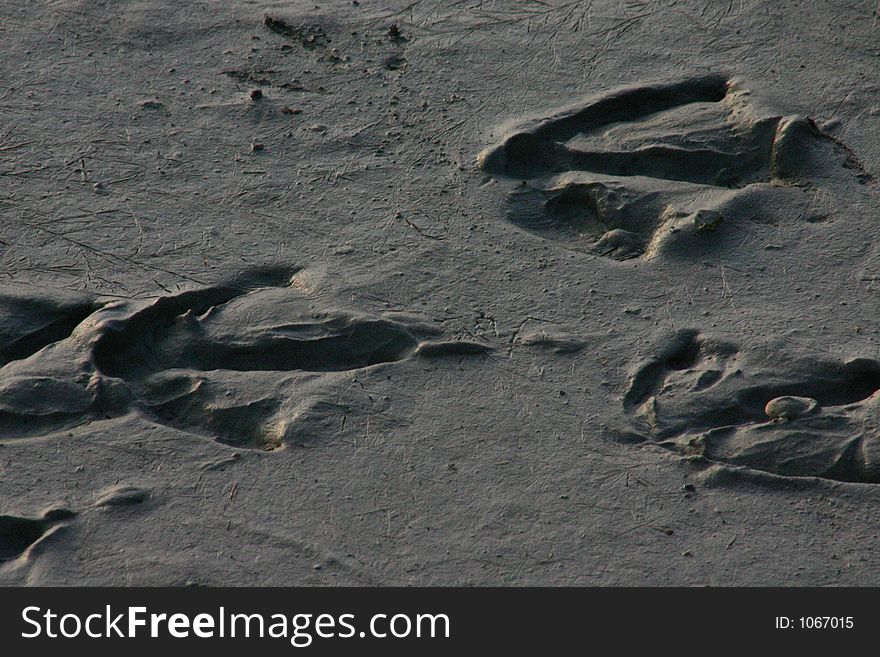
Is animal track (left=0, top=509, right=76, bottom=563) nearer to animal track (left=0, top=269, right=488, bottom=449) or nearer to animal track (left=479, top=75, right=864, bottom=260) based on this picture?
animal track (left=0, top=269, right=488, bottom=449)

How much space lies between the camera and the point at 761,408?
6.98 feet

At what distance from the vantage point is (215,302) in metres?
2.36

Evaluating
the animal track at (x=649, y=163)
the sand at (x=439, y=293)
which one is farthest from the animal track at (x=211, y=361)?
the animal track at (x=649, y=163)

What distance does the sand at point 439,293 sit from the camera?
6.37ft

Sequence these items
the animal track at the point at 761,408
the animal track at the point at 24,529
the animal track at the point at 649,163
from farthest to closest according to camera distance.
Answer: the animal track at the point at 649,163 → the animal track at the point at 761,408 → the animal track at the point at 24,529

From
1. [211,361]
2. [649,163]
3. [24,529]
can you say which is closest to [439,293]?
[211,361]

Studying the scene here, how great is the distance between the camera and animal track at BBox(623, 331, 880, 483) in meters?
2.04

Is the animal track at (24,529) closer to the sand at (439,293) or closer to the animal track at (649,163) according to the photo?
the sand at (439,293)

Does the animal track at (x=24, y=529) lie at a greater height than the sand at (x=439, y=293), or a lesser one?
lesser

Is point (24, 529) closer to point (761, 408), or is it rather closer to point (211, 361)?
point (211, 361)

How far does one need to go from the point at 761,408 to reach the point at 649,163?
2.46 feet

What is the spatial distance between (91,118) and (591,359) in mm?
1383

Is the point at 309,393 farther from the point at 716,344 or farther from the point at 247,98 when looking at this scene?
the point at 247,98
